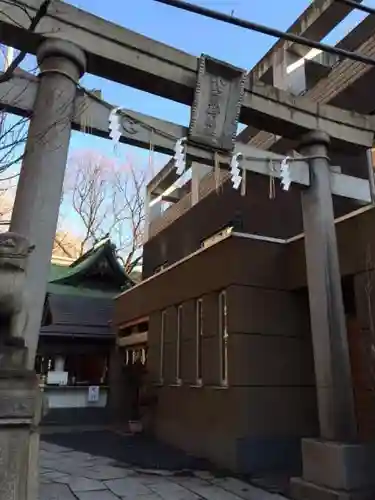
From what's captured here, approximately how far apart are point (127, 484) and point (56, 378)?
25.7 ft

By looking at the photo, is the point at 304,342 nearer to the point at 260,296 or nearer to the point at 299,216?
the point at 260,296

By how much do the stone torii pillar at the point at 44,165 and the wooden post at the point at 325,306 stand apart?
3.63 metres

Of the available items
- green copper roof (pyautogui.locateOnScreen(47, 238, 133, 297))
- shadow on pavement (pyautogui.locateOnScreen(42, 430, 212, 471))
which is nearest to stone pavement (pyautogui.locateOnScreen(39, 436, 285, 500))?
shadow on pavement (pyautogui.locateOnScreen(42, 430, 212, 471))

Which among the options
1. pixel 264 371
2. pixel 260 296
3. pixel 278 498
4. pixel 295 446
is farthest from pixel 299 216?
pixel 278 498

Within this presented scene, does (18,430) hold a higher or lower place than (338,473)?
higher

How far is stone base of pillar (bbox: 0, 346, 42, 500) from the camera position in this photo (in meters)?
3.48

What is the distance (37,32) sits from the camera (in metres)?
4.94

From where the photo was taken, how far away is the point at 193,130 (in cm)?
596

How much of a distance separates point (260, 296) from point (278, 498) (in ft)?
10.7

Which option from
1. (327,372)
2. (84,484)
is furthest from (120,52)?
(84,484)

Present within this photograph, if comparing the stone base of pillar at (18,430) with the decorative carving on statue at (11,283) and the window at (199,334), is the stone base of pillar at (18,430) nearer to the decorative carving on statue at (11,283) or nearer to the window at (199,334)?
the decorative carving on statue at (11,283)

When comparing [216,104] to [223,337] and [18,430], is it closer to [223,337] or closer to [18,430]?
[223,337]

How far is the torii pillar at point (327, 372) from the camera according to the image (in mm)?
5406

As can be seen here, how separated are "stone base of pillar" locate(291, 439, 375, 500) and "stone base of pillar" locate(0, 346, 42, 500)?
11.4 feet
